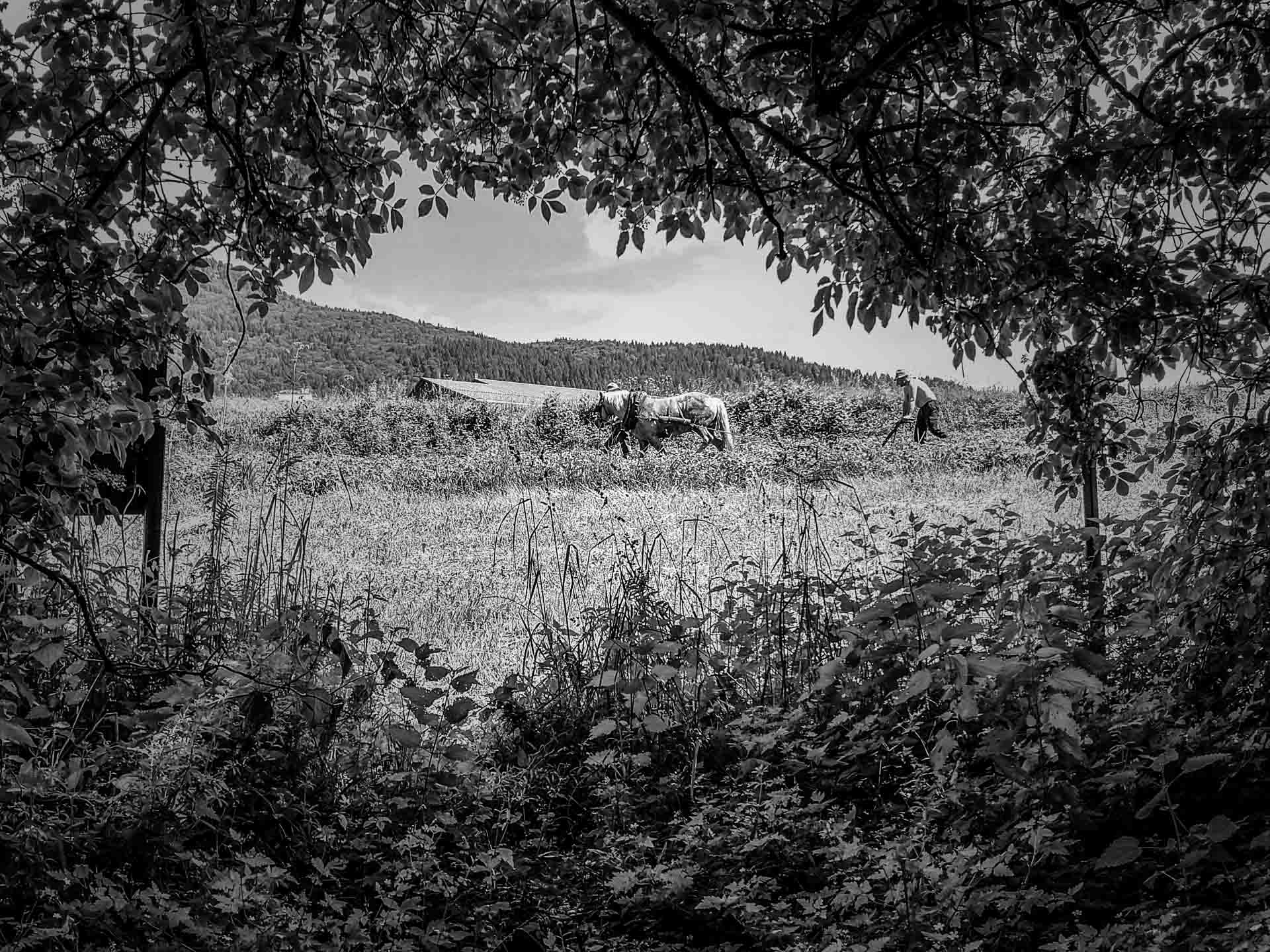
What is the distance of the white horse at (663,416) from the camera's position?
15.4 m

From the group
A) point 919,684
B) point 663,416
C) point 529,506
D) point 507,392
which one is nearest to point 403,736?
point 919,684

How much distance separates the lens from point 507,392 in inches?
783

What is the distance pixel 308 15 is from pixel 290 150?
1326 millimetres

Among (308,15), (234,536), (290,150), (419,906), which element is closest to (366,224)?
(290,150)

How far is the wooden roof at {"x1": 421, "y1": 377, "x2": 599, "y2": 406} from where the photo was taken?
17688mm

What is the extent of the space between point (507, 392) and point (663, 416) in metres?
5.68

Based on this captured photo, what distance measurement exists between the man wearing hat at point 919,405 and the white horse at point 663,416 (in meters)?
3.40

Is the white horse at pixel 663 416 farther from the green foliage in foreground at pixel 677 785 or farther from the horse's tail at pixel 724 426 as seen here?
the green foliage in foreground at pixel 677 785

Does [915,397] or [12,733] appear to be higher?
[915,397]

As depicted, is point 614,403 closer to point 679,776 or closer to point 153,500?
point 153,500

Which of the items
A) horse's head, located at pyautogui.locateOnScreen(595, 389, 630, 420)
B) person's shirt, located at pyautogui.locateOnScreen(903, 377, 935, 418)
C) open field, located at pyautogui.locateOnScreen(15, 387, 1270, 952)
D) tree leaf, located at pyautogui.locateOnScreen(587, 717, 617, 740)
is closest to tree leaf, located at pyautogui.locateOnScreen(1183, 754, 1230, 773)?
open field, located at pyautogui.locateOnScreen(15, 387, 1270, 952)

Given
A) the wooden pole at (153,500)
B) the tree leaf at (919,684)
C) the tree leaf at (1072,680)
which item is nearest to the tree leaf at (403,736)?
the tree leaf at (919,684)

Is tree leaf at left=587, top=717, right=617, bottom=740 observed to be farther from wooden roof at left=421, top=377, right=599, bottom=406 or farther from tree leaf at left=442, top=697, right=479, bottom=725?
wooden roof at left=421, top=377, right=599, bottom=406

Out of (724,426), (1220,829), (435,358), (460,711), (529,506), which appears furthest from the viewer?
(435,358)
